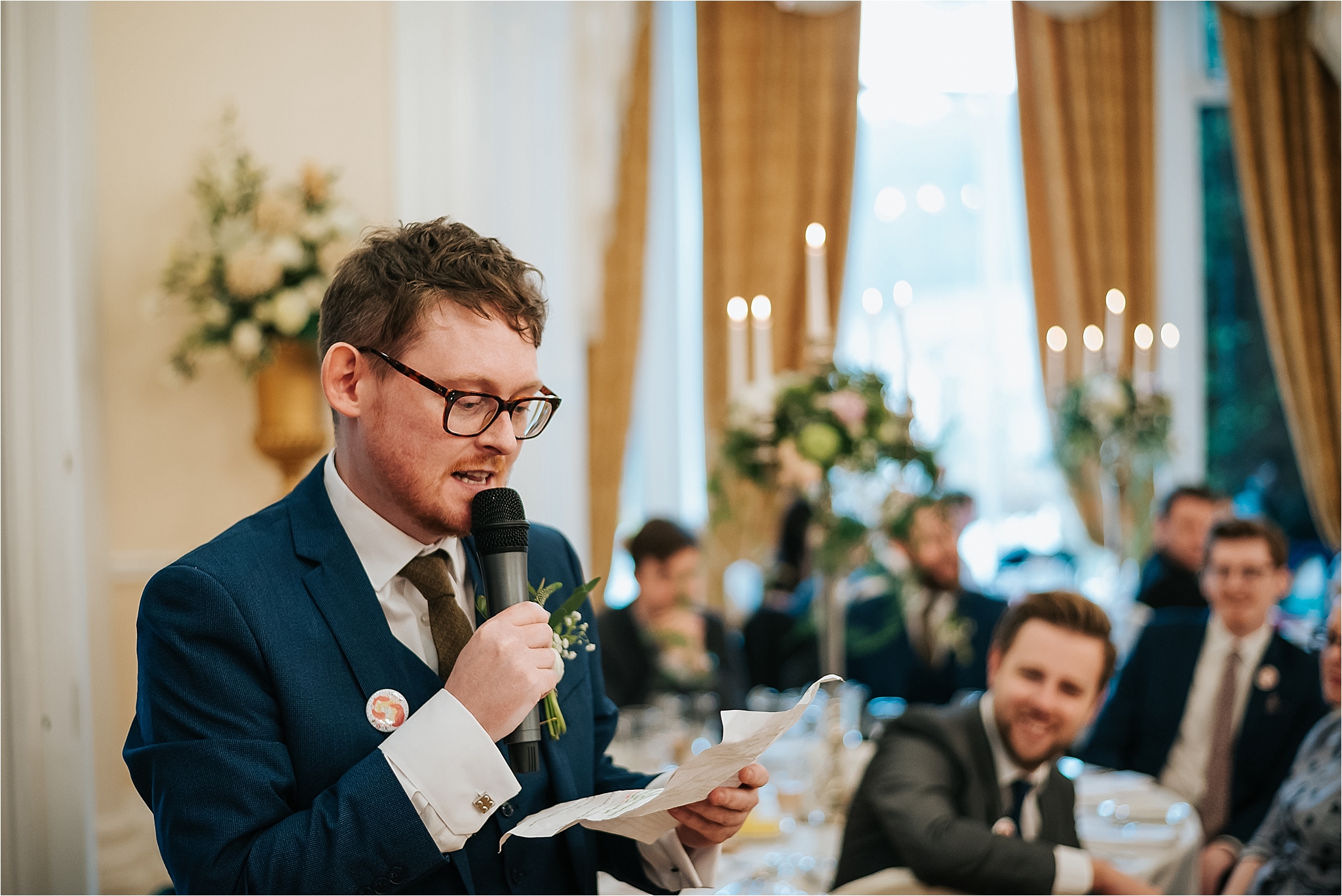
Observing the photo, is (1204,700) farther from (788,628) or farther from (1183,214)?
(1183,214)

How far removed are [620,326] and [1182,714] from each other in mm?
3267

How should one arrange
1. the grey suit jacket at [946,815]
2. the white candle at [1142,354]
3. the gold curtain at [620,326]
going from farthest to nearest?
the white candle at [1142,354], the gold curtain at [620,326], the grey suit jacket at [946,815]

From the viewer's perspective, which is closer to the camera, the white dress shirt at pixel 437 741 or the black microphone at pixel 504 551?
the white dress shirt at pixel 437 741

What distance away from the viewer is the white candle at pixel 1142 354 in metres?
5.38

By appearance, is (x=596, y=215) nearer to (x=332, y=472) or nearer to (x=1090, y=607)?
(x=1090, y=607)

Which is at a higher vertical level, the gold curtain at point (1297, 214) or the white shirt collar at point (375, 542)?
the gold curtain at point (1297, 214)

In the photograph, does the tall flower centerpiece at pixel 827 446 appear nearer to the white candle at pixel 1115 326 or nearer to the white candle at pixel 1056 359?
the white candle at pixel 1115 326

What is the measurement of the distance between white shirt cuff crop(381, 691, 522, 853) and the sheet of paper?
6 cm

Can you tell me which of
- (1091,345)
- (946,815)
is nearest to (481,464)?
(946,815)

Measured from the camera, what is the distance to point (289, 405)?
3.41 metres

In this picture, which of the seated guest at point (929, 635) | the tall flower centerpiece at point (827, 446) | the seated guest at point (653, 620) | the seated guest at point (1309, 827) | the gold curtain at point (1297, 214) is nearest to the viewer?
the seated guest at point (1309, 827)

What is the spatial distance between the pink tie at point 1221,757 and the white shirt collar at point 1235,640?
0.02 metres

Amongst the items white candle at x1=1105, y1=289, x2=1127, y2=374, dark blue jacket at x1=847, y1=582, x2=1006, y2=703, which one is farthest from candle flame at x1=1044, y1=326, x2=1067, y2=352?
dark blue jacket at x1=847, y1=582, x2=1006, y2=703

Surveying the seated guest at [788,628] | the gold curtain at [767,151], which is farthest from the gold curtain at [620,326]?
the seated guest at [788,628]
